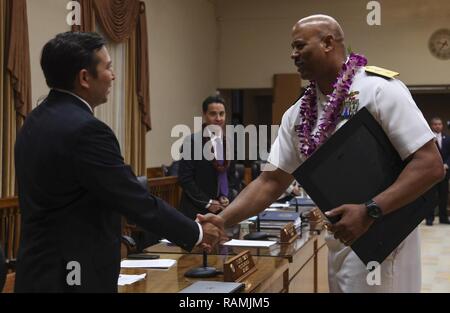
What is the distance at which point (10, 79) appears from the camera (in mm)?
5496

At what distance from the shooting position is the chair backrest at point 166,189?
727 centimetres

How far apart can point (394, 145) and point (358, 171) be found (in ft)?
0.45

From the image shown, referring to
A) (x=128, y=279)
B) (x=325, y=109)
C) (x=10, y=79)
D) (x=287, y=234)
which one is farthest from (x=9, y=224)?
(x=325, y=109)

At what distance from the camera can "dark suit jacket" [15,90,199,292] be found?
5.96 ft

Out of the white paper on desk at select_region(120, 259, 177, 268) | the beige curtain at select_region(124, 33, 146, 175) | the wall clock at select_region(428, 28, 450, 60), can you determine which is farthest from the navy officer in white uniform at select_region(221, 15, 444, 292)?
the wall clock at select_region(428, 28, 450, 60)

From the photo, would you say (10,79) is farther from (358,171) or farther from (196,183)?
(358,171)

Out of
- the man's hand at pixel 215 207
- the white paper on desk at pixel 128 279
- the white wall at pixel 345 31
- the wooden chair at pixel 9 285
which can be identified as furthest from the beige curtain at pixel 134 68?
the white paper on desk at pixel 128 279

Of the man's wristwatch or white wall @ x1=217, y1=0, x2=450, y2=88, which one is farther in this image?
white wall @ x1=217, y1=0, x2=450, y2=88

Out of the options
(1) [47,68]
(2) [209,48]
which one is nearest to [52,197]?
(1) [47,68]

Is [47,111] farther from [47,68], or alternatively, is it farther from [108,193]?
[108,193]

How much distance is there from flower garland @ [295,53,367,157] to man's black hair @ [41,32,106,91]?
0.79m

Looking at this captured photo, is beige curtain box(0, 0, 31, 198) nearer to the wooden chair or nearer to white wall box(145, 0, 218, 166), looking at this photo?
the wooden chair

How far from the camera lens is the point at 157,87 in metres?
9.17

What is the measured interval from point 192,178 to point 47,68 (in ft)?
9.44
